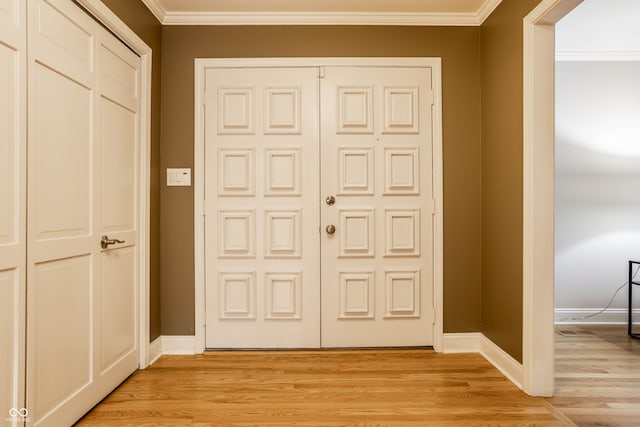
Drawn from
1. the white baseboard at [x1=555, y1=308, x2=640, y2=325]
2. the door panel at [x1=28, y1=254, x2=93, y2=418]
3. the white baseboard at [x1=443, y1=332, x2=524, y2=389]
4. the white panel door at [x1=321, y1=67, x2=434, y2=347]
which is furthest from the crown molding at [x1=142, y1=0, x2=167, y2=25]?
the white baseboard at [x1=555, y1=308, x2=640, y2=325]

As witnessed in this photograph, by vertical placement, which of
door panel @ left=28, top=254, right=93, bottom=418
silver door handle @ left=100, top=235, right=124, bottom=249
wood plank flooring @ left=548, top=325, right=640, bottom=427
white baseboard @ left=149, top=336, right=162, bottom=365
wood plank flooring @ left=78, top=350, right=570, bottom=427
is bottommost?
wood plank flooring @ left=78, top=350, right=570, bottom=427

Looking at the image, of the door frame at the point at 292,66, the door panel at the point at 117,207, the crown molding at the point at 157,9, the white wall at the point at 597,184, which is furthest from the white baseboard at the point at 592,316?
the crown molding at the point at 157,9

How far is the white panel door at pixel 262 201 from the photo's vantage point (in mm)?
3008

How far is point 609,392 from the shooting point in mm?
2324

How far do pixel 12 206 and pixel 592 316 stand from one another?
4516 mm

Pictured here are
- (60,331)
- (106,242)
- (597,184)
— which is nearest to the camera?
(60,331)

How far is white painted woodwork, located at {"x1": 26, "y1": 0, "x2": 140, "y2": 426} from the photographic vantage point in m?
1.70

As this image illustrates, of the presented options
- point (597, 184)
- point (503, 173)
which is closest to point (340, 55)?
point (503, 173)

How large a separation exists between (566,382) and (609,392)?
215 millimetres

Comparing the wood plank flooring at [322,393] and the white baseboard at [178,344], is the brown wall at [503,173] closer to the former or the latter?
the wood plank flooring at [322,393]

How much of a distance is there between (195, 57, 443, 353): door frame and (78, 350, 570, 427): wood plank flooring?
14.7 inches

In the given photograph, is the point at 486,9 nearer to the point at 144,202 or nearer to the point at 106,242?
the point at 144,202

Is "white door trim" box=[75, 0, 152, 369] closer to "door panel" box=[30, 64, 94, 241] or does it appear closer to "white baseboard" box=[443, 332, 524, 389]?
"door panel" box=[30, 64, 94, 241]

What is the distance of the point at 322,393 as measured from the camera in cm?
232
